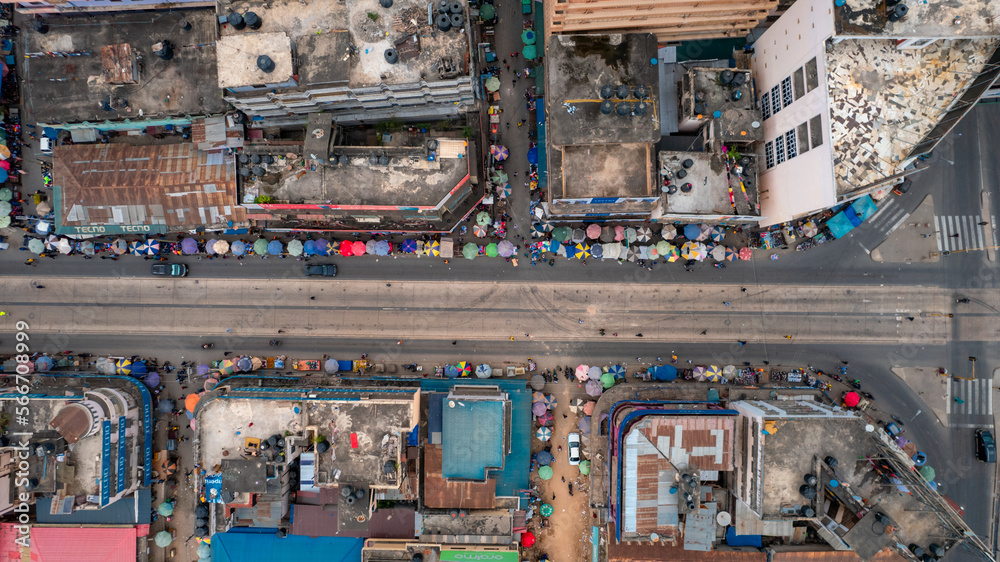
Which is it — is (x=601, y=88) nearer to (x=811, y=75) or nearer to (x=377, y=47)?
(x=811, y=75)

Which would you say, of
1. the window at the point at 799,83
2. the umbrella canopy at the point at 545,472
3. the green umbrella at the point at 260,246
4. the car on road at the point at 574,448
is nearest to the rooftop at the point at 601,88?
the window at the point at 799,83

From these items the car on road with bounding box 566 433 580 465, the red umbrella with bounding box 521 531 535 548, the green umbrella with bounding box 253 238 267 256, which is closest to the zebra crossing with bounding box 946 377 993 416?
the car on road with bounding box 566 433 580 465

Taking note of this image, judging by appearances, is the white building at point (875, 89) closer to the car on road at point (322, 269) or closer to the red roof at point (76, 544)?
the car on road at point (322, 269)

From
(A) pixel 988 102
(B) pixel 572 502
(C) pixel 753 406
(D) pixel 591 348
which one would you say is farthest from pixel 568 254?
(A) pixel 988 102

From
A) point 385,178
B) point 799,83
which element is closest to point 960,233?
point 799,83

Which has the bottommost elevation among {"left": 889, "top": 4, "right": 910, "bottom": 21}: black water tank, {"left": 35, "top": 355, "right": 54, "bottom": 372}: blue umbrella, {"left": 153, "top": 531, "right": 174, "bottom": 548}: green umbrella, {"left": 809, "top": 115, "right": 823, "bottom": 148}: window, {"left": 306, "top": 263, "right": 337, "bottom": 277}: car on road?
{"left": 153, "top": 531, "right": 174, "bottom": 548}: green umbrella

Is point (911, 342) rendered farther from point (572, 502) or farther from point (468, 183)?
point (468, 183)

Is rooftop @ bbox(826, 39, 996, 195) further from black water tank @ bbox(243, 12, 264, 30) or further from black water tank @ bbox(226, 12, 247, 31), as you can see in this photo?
black water tank @ bbox(226, 12, 247, 31)
